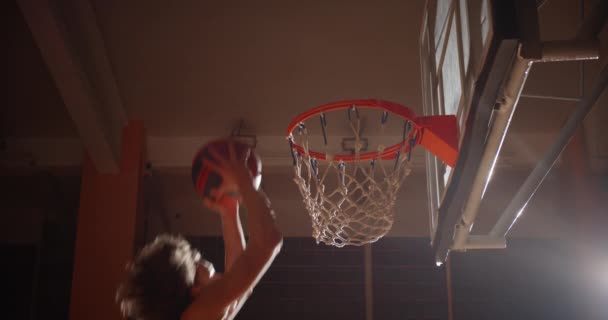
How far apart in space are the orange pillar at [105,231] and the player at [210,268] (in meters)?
2.97

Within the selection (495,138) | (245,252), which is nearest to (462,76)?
(495,138)

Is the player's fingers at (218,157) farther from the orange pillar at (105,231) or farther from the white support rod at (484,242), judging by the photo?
the orange pillar at (105,231)

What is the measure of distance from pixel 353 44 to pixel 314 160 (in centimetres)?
134

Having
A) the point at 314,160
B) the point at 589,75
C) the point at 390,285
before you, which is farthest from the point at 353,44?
the point at 390,285

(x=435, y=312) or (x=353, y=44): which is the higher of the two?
(x=353, y=44)

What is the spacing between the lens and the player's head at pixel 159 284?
1.56 m

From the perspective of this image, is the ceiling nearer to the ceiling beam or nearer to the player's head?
the ceiling beam

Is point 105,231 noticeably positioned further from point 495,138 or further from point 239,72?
point 495,138

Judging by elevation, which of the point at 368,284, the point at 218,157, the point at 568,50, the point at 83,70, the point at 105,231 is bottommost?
the point at 368,284

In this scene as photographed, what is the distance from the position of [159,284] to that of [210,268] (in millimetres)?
236

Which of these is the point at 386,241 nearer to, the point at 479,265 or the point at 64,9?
the point at 479,265

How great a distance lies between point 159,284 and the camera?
1.57 m

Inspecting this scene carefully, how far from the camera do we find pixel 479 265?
19.4 ft

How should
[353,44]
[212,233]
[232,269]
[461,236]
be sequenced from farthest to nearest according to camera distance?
[212,233], [353,44], [461,236], [232,269]
